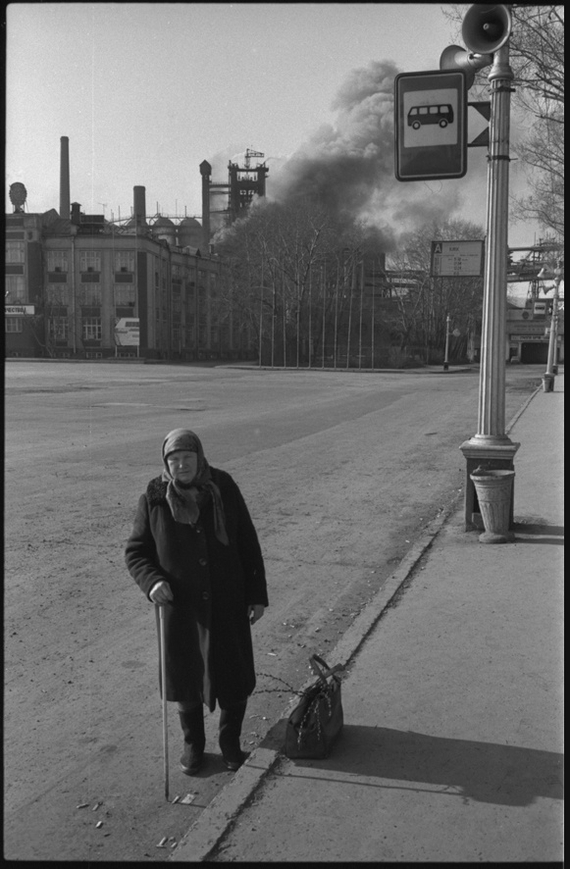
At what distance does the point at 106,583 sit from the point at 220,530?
3.31 meters

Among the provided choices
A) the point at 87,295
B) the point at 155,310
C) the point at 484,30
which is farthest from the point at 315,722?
the point at 155,310

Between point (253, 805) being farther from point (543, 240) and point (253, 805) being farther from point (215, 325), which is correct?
point (215, 325)

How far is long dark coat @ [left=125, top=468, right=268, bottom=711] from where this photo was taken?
3.25 m

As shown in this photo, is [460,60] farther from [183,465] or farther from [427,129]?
A: [183,465]

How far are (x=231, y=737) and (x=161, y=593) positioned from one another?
0.81 meters

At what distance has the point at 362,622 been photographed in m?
5.18

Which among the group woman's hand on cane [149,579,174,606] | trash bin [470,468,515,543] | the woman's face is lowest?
trash bin [470,468,515,543]

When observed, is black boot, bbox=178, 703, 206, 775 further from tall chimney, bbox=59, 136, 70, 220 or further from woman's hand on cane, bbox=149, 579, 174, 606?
tall chimney, bbox=59, 136, 70, 220

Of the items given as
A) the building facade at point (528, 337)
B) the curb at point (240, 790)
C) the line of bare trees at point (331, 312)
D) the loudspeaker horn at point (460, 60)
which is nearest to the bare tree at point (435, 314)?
the line of bare trees at point (331, 312)

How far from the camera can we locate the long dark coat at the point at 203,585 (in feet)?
10.7

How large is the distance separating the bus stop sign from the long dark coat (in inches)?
62.8

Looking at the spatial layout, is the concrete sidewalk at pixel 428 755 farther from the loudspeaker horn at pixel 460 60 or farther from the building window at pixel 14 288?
the loudspeaker horn at pixel 460 60

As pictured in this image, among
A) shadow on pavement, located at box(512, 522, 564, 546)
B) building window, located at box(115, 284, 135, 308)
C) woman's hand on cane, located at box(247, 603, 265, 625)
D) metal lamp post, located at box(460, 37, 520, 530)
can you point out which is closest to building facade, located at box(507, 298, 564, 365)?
building window, located at box(115, 284, 135, 308)

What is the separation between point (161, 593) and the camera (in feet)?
10.5
